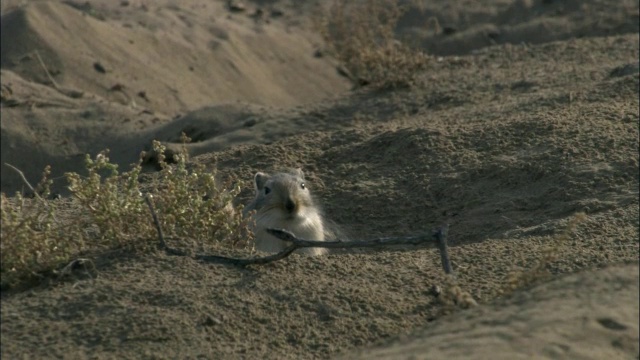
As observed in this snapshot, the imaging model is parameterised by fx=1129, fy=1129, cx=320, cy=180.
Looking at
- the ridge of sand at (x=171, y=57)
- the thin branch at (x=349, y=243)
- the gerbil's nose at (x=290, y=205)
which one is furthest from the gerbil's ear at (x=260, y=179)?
the ridge of sand at (x=171, y=57)

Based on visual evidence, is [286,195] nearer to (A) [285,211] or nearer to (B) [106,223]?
(A) [285,211]

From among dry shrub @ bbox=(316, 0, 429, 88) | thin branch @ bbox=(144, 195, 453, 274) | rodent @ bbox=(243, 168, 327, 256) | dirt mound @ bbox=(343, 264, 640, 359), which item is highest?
dirt mound @ bbox=(343, 264, 640, 359)

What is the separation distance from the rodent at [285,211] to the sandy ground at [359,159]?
40 cm

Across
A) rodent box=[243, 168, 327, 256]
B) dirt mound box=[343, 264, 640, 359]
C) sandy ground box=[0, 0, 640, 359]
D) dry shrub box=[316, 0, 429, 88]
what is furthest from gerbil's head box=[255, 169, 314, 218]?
dry shrub box=[316, 0, 429, 88]

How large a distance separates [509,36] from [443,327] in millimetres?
11601

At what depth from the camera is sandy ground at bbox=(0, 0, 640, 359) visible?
478cm

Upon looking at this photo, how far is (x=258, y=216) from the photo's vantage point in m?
8.12

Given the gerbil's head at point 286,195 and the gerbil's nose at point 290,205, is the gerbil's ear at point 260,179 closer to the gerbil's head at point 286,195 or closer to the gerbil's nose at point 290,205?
the gerbil's head at point 286,195

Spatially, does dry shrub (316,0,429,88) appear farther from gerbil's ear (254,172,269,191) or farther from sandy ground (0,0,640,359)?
gerbil's ear (254,172,269,191)

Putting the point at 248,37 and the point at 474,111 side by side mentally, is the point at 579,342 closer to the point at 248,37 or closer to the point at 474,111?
the point at 474,111

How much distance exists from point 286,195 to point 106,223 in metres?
2.59

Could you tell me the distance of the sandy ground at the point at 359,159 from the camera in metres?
4.78

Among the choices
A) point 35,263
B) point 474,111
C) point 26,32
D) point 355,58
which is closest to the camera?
point 35,263


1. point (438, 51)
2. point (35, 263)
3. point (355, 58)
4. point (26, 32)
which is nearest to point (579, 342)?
point (35, 263)
